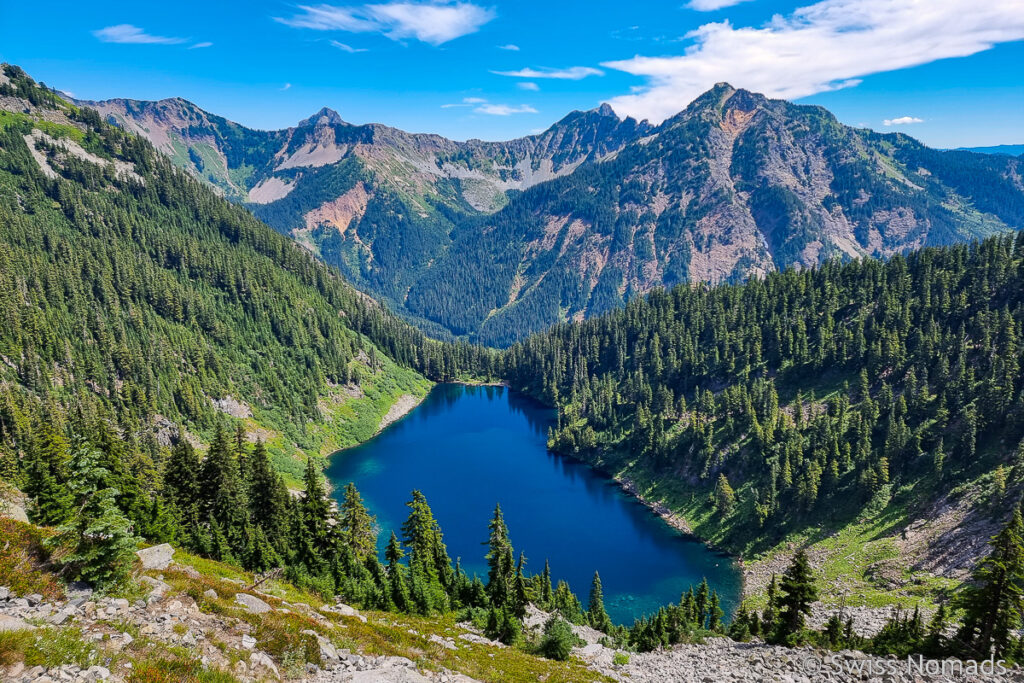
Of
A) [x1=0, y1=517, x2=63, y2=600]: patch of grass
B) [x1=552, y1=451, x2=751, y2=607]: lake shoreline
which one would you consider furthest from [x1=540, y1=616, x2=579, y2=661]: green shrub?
[x1=552, y1=451, x2=751, y2=607]: lake shoreline

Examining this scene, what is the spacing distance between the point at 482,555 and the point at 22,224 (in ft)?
535

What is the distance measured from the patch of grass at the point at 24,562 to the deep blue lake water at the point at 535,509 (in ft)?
251

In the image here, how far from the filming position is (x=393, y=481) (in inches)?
5507

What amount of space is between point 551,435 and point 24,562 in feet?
503

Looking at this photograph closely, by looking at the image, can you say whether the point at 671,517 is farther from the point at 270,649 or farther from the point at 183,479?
the point at 270,649

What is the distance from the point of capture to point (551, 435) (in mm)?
171625

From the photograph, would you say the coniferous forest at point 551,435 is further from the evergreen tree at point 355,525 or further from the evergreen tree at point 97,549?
the evergreen tree at point 355,525

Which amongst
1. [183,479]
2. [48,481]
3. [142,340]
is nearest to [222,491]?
[183,479]

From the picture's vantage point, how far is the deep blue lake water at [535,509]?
9544cm

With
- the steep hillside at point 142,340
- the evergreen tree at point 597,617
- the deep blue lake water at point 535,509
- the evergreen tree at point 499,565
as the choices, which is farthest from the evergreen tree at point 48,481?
the deep blue lake water at point 535,509

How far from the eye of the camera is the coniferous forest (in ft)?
151

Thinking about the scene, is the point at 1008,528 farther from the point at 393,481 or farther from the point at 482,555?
the point at 393,481

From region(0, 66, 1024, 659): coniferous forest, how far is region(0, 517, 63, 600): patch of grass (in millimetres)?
868

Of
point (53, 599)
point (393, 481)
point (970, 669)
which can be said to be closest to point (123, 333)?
point (393, 481)
